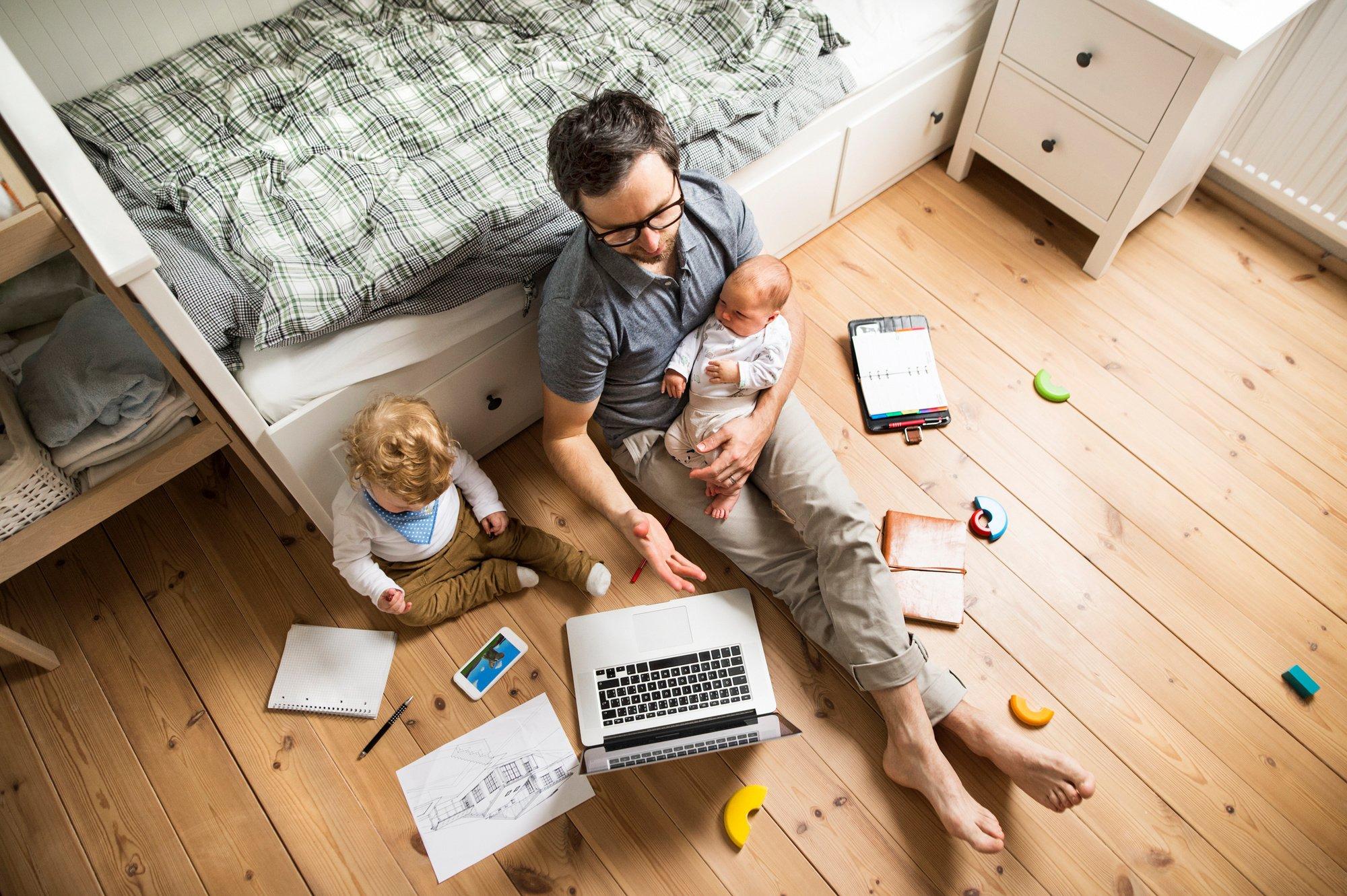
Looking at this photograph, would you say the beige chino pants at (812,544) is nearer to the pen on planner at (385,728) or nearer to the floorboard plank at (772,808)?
the floorboard plank at (772,808)

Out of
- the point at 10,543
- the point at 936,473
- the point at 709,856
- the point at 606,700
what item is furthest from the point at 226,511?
the point at 936,473

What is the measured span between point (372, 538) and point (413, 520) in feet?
0.25

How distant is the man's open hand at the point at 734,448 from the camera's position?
1445 mm

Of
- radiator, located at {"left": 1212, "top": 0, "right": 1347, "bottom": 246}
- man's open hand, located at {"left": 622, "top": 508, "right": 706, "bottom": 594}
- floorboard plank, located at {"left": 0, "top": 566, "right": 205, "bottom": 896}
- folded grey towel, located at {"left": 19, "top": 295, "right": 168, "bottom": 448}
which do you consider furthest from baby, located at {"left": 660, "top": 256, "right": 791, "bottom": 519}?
radiator, located at {"left": 1212, "top": 0, "right": 1347, "bottom": 246}

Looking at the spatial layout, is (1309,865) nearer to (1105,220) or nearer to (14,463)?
(1105,220)

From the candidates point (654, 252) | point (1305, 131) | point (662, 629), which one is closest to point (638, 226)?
point (654, 252)

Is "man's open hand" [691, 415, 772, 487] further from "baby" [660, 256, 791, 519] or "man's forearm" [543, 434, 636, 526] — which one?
"man's forearm" [543, 434, 636, 526]

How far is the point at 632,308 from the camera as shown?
1343 mm

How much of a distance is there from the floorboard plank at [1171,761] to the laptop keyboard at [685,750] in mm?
568

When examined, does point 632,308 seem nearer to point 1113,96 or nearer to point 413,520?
point 413,520

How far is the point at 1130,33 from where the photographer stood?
5.42 feet

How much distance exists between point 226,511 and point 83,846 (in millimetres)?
637

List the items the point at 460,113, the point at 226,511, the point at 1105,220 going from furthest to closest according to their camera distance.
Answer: the point at 1105,220, the point at 226,511, the point at 460,113

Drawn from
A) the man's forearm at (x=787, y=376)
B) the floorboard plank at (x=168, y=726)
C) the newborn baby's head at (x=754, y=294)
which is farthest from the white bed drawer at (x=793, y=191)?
the floorboard plank at (x=168, y=726)
